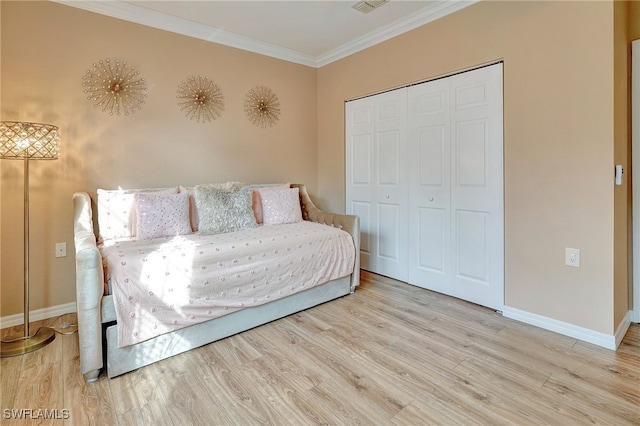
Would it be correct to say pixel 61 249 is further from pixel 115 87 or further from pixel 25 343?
pixel 115 87

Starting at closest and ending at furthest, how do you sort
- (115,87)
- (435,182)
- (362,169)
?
(115,87), (435,182), (362,169)

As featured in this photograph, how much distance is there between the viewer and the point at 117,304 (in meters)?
1.78

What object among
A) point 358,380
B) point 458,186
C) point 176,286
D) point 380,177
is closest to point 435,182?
point 458,186

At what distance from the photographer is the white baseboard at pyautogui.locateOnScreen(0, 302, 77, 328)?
244 cm

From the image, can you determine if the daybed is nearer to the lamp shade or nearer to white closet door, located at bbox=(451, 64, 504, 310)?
the lamp shade

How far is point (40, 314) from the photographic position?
2557 millimetres

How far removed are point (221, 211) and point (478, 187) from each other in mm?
2180

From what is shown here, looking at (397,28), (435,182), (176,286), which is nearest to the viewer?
(176,286)

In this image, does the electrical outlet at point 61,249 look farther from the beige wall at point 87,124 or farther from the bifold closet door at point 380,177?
the bifold closet door at point 380,177

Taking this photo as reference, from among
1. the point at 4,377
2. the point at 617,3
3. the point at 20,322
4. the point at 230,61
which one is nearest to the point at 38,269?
the point at 20,322

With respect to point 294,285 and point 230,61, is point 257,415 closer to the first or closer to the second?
point 294,285

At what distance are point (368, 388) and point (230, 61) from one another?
3308 mm

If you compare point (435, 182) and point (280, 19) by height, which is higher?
point (280, 19)

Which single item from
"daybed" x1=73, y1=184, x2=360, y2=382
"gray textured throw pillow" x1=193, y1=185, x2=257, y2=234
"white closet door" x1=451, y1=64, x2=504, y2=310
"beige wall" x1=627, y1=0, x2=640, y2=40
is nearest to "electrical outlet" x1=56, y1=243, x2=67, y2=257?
"daybed" x1=73, y1=184, x2=360, y2=382
